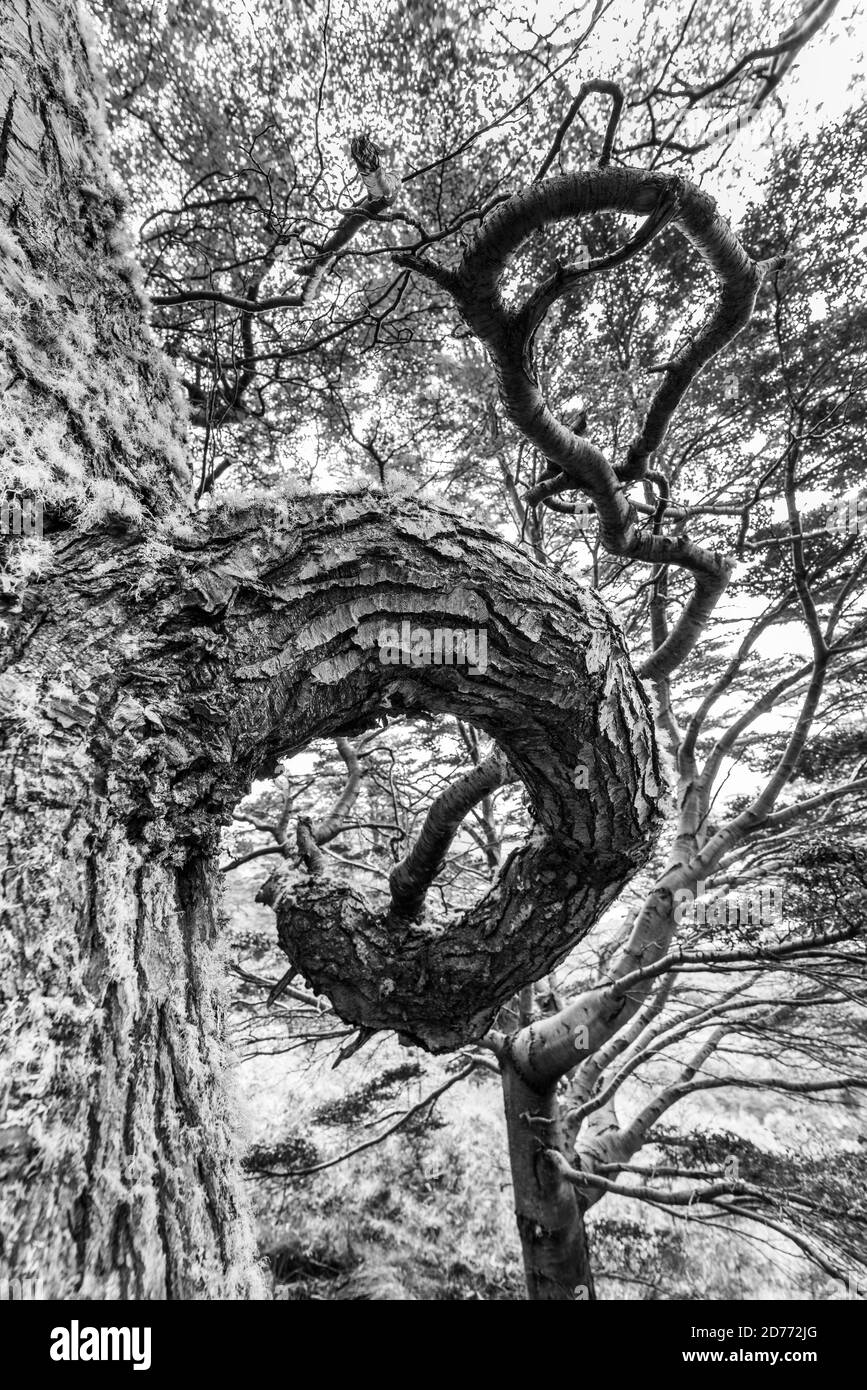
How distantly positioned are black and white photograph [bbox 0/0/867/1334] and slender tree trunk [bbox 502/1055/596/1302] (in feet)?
0.09

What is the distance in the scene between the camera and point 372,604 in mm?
1088

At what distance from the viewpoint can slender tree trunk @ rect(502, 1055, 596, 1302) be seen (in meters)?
3.06

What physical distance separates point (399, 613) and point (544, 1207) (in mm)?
3647

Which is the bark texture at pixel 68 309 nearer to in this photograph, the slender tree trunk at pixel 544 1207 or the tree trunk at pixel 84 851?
the tree trunk at pixel 84 851

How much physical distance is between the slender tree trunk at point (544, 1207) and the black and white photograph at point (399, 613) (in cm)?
3

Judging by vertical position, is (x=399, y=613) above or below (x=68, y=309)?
below

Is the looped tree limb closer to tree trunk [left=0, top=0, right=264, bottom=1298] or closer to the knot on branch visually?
the knot on branch

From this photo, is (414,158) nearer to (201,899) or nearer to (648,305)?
(648,305)

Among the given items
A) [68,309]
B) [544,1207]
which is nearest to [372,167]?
[68,309]

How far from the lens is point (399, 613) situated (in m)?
1.11

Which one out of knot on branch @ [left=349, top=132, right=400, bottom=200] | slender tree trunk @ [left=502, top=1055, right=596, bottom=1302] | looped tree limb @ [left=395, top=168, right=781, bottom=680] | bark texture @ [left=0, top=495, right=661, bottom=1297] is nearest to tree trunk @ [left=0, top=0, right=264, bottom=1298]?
bark texture @ [left=0, top=495, right=661, bottom=1297]

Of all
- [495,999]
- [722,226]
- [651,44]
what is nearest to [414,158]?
[651,44]

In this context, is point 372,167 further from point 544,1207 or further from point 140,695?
point 544,1207

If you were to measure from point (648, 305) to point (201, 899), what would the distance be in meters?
3.73
